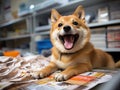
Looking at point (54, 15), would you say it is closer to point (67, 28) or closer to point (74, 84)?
point (67, 28)

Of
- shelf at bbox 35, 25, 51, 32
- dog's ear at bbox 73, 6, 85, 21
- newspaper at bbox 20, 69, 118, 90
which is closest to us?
newspaper at bbox 20, 69, 118, 90

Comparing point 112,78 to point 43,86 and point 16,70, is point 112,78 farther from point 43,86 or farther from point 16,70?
A: point 16,70

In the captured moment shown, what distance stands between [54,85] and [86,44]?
445 mm

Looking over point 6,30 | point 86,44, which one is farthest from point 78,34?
point 6,30

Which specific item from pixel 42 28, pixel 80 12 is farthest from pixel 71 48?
pixel 42 28

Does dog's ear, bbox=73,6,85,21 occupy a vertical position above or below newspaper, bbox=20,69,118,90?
above

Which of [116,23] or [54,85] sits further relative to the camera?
[116,23]

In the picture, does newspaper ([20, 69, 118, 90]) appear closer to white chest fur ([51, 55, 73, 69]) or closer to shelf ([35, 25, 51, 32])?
white chest fur ([51, 55, 73, 69])

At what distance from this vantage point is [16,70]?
3.01ft

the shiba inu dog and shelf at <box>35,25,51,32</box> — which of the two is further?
shelf at <box>35,25,51,32</box>

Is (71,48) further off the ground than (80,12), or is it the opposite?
(80,12)

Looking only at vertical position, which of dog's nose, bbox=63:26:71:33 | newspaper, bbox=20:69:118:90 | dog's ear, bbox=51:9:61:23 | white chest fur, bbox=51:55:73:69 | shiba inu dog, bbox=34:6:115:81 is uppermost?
dog's ear, bbox=51:9:61:23

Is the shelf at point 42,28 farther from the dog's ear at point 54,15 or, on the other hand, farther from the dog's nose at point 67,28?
the dog's nose at point 67,28

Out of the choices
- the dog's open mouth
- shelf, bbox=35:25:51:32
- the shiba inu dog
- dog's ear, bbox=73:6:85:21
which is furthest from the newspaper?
shelf, bbox=35:25:51:32
